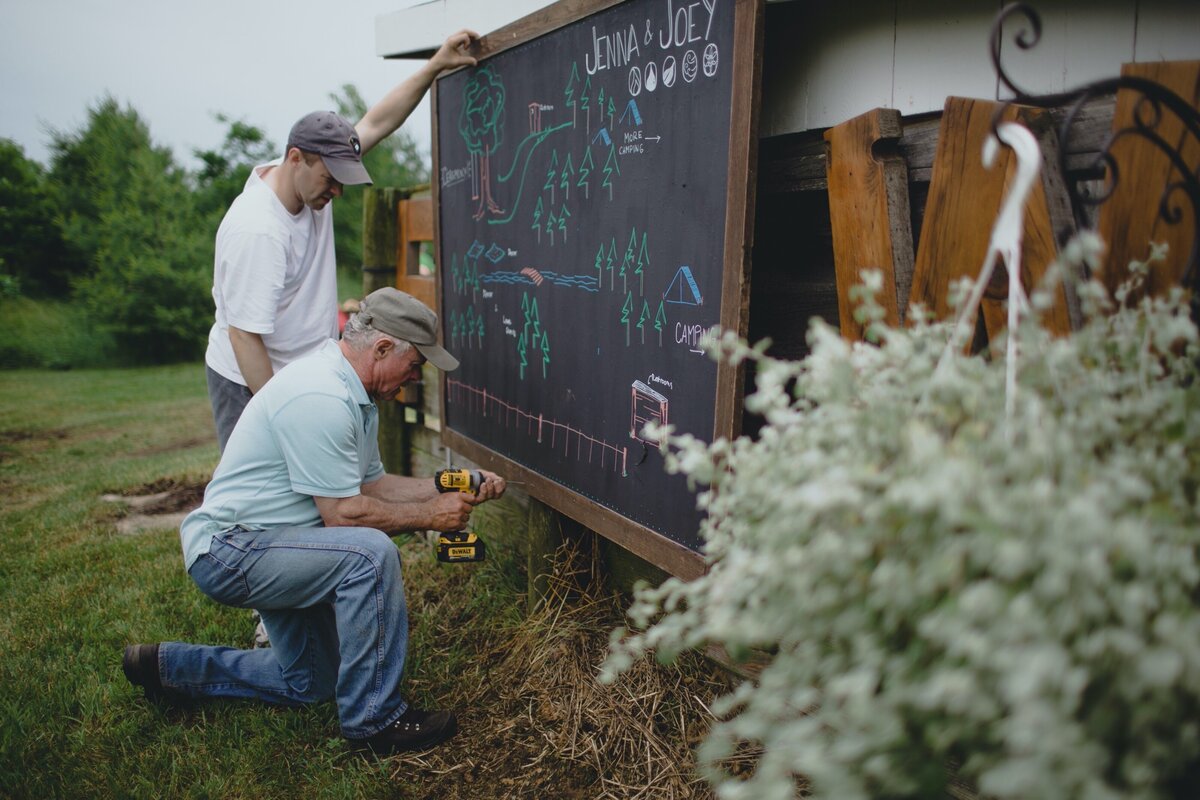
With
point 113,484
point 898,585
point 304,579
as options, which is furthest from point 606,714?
point 113,484

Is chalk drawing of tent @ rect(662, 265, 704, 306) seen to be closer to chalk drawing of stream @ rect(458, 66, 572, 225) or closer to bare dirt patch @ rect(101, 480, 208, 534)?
chalk drawing of stream @ rect(458, 66, 572, 225)

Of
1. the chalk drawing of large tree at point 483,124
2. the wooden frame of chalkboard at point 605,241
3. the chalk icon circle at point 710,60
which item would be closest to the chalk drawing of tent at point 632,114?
the wooden frame of chalkboard at point 605,241

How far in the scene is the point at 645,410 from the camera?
2562 mm

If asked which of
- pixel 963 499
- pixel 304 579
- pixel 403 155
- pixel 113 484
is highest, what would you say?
pixel 403 155

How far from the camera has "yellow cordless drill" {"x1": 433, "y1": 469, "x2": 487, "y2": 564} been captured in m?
3.18

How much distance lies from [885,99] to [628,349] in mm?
1006

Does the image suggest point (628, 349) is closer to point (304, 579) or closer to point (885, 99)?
point (885, 99)

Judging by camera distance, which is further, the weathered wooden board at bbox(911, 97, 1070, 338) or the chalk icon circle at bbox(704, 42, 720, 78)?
the chalk icon circle at bbox(704, 42, 720, 78)

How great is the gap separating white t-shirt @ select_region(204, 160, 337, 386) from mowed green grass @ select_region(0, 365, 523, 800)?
4.24 feet

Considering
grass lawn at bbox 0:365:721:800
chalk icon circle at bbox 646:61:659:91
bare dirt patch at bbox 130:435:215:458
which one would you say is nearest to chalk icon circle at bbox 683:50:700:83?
chalk icon circle at bbox 646:61:659:91

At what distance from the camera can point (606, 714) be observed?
2.94 meters

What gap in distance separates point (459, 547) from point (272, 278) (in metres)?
1.28

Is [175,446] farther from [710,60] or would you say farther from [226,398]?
[710,60]

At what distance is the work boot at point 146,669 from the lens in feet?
10.1
